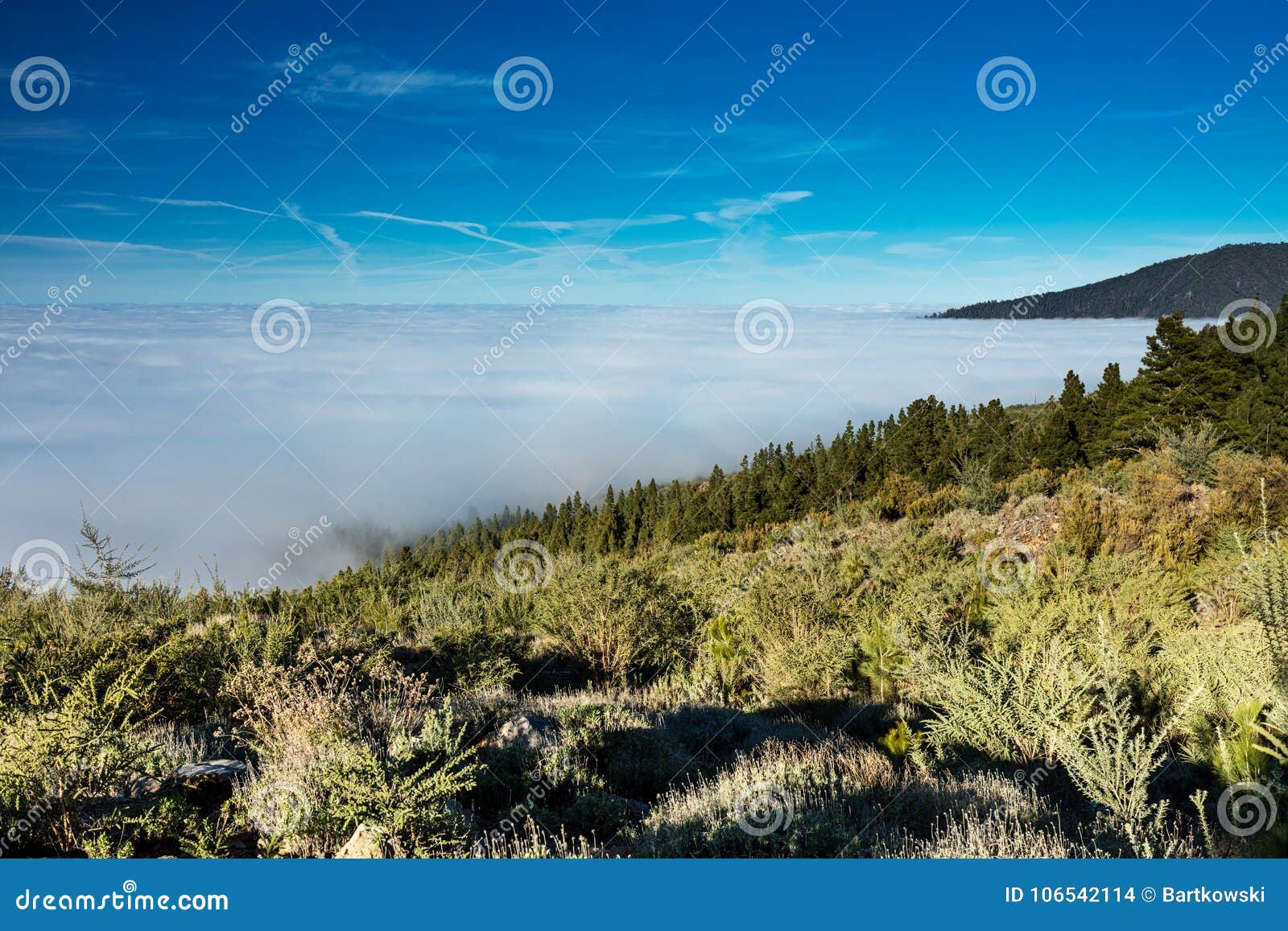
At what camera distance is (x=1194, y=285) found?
176250 millimetres

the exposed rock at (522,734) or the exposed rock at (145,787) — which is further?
the exposed rock at (522,734)

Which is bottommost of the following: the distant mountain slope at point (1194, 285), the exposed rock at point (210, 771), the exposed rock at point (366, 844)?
the exposed rock at point (366, 844)

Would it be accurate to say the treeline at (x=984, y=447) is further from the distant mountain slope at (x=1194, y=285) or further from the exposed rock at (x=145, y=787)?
the distant mountain slope at (x=1194, y=285)

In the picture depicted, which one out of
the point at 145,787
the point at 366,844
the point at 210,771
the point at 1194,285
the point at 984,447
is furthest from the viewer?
the point at 1194,285

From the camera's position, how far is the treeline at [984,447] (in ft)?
89.2

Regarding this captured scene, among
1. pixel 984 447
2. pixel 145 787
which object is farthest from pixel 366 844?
pixel 984 447

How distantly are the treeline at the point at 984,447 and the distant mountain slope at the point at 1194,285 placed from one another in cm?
13573

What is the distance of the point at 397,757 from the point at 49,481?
475 ft

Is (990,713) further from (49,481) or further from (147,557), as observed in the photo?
(49,481)

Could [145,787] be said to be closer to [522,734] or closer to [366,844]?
[366,844]

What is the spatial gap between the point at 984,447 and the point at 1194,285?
602 ft

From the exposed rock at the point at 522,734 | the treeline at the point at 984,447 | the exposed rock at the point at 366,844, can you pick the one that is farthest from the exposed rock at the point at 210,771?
Answer: the treeline at the point at 984,447

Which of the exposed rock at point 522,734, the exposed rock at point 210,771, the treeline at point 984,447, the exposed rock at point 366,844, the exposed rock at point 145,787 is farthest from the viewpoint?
the treeline at point 984,447

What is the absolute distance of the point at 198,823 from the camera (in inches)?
161
